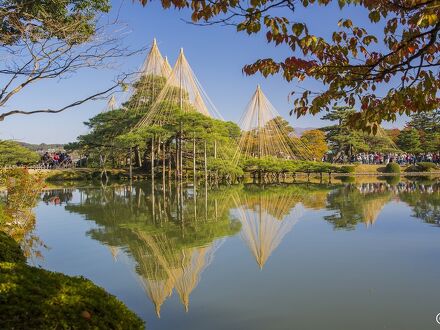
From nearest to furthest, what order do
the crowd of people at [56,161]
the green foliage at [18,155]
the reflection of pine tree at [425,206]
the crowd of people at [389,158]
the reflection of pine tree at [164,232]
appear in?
the reflection of pine tree at [164,232] < the reflection of pine tree at [425,206] < the green foliage at [18,155] < the crowd of people at [56,161] < the crowd of people at [389,158]

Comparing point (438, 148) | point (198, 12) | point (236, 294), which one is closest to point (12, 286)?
point (198, 12)

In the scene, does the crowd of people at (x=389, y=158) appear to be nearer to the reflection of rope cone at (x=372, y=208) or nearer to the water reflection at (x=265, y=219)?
the reflection of rope cone at (x=372, y=208)

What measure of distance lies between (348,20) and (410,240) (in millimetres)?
6740

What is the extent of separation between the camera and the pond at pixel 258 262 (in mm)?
4984

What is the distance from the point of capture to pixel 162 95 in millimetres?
28688

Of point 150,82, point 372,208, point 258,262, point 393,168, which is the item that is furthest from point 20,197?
point 393,168

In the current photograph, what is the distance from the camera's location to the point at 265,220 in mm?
12461

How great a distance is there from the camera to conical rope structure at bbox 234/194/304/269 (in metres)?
8.68

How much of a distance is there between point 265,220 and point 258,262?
16.8 feet

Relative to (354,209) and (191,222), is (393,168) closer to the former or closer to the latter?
(354,209)

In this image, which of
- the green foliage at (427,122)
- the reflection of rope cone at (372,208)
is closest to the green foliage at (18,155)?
Answer: the reflection of rope cone at (372,208)

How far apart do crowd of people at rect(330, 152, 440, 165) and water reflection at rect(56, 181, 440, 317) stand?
24.3 meters

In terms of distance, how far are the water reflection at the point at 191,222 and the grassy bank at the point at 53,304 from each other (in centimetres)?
289

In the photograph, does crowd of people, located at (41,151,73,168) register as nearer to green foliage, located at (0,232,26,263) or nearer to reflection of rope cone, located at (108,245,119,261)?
reflection of rope cone, located at (108,245,119,261)
